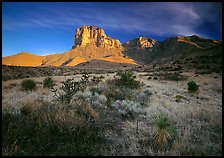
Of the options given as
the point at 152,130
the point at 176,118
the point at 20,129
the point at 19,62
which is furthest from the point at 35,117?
the point at 19,62

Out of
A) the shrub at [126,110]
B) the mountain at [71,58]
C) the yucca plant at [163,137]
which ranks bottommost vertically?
the yucca plant at [163,137]

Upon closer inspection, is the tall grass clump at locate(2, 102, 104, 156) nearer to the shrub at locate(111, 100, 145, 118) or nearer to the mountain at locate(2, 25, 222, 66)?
the shrub at locate(111, 100, 145, 118)

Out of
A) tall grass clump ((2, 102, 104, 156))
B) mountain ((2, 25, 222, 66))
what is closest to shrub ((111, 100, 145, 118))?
tall grass clump ((2, 102, 104, 156))

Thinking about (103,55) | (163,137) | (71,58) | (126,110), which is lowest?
(163,137)

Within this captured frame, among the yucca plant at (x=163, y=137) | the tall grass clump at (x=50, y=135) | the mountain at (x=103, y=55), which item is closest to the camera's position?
the tall grass clump at (x=50, y=135)

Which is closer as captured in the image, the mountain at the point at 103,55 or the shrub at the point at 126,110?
the shrub at the point at 126,110

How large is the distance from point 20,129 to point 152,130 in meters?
4.40

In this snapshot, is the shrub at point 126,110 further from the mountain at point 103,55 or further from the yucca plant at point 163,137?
the mountain at point 103,55

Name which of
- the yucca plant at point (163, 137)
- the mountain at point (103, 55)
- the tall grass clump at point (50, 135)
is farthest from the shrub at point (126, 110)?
the mountain at point (103, 55)

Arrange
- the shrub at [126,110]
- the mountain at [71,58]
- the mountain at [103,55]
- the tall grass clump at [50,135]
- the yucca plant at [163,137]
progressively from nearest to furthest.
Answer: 1. the tall grass clump at [50,135]
2. the yucca plant at [163,137]
3. the shrub at [126,110]
4. the mountain at [103,55]
5. the mountain at [71,58]

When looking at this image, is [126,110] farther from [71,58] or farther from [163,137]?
[71,58]

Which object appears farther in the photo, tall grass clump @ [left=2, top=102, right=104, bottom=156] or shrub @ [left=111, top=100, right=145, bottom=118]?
shrub @ [left=111, top=100, right=145, bottom=118]

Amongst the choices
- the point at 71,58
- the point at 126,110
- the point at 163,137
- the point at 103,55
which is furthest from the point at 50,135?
the point at 103,55

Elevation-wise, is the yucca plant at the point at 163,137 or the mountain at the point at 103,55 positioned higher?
the mountain at the point at 103,55
